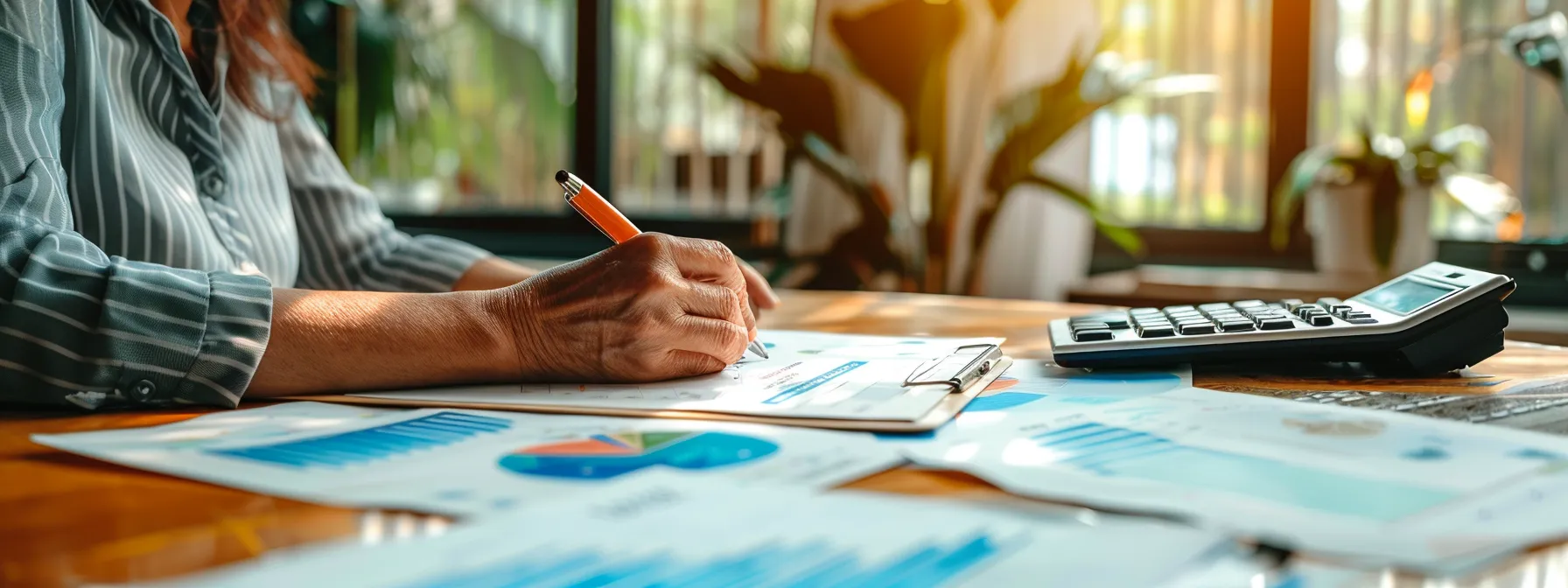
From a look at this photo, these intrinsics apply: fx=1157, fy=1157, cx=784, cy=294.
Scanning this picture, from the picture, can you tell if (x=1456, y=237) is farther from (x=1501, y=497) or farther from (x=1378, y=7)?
(x=1501, y=497)

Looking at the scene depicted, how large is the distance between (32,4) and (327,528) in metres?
0.54

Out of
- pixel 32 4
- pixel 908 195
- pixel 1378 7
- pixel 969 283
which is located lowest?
pixel 969 283

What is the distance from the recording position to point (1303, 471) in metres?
0.43

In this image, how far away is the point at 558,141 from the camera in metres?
3.34

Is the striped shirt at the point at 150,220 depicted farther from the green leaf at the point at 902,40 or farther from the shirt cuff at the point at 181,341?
the green leaf at the point at 902,40

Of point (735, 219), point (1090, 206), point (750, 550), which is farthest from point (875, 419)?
point (735, 219)

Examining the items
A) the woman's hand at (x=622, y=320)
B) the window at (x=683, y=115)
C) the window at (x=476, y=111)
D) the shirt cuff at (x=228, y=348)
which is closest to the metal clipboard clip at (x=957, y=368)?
the woman's hand at (x=622, y=320)

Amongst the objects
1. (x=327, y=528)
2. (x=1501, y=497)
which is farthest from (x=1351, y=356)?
(x=327, y=528)

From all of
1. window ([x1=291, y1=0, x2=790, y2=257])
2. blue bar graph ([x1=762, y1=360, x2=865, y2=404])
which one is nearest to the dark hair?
blue bar graph ([x1=762, y1=360, x2=865, y2=404])

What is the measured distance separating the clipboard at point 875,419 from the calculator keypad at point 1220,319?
0.09 metres

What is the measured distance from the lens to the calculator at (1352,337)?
68 cm

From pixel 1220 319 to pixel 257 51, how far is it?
938mm

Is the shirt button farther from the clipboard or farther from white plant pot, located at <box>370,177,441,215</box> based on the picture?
white plant pot, located at <box>370,177,441,215</box>

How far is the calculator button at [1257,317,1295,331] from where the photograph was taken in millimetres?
695
